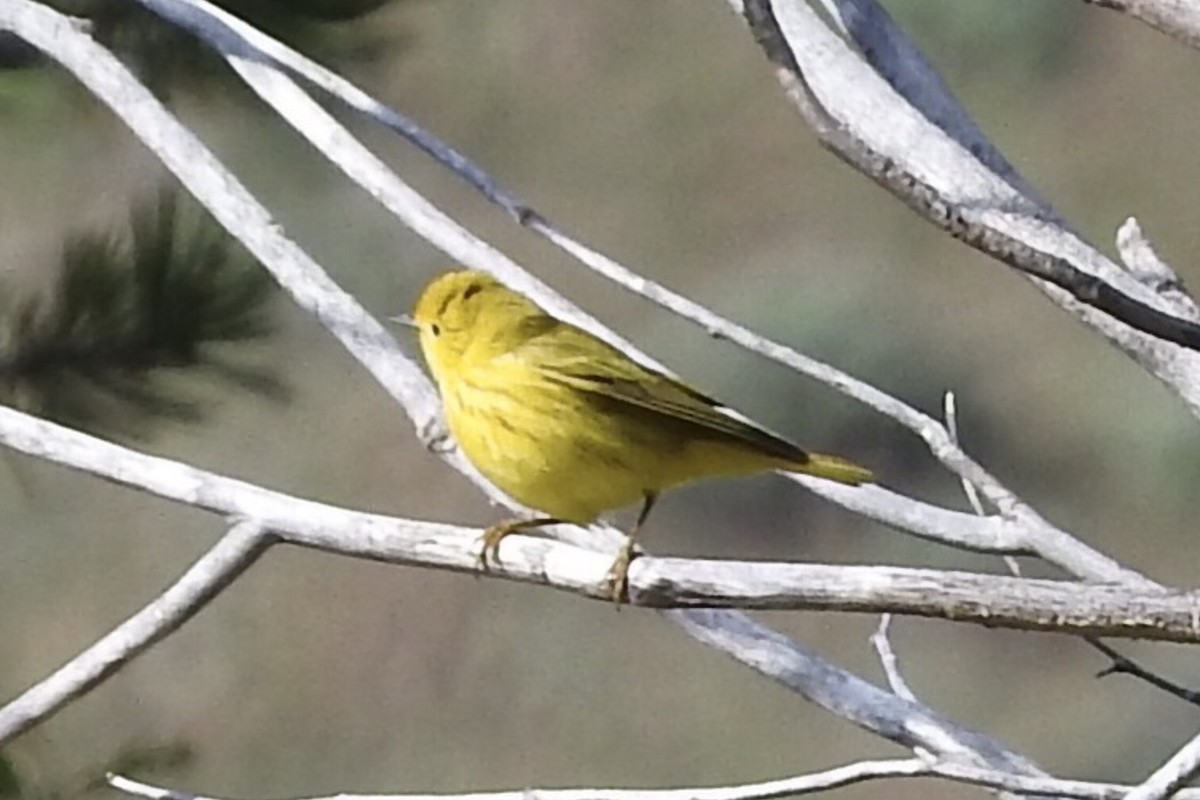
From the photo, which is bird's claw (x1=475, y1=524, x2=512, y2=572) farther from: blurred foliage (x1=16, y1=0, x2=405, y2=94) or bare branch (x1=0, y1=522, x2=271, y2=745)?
blurred foliage (x1=16, y1=0, x2=405, y2=94)

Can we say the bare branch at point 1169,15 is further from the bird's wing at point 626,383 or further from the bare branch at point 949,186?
the bird's wing at point 626,383

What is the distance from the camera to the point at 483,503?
242cm

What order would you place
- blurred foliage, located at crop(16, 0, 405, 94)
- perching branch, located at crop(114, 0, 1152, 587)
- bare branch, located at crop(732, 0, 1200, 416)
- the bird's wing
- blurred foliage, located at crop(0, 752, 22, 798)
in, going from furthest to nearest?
blurred foliage, located at crop(16, 0, 405, 94) < blurred foliage, located at crop(0, 752, 22, 798) < the bird's wing < perching branch, located at crop(114, 0, 1152, 587) < bare branch, located at crop(732, 0, 1200, 416)

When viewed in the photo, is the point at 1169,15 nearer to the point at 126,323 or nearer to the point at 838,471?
the point at 838,471

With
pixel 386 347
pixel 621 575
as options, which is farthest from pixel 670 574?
pixel 386 347

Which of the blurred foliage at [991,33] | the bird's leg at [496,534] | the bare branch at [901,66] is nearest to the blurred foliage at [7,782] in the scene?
the bird's leg at [496,534]

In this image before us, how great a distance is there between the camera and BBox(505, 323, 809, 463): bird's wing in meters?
Result: 0.80

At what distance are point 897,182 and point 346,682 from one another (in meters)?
2.09

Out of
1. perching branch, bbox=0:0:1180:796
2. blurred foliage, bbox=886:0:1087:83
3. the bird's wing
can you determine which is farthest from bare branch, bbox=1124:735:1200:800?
blurred foliage, bbox=886:0:1087:83

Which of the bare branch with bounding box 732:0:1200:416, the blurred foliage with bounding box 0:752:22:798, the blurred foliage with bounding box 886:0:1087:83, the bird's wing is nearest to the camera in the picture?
the bare branch with bounding box 732:0:1200:416

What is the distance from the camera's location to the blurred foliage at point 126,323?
3.27ft

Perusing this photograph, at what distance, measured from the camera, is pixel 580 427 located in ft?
2.82

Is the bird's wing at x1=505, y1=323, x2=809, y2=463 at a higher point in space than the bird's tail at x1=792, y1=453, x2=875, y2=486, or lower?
higher

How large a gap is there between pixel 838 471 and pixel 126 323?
41 centimetres
